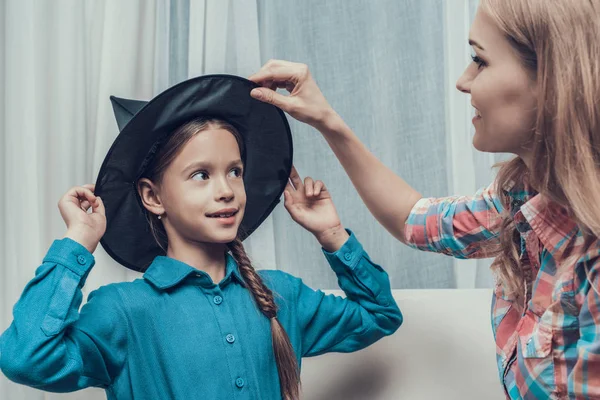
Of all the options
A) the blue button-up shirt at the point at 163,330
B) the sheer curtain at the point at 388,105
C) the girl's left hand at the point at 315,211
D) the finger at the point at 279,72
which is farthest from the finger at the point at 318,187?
the sheer curtain at the point at 388,105

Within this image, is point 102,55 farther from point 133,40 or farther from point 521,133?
point 521,133

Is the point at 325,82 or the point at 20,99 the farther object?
the point at 325,82

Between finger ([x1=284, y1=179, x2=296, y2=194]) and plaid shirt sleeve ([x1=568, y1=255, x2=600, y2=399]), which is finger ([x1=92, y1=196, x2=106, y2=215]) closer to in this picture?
finger ([x1=284, y1=179, x2=296, y2=194])

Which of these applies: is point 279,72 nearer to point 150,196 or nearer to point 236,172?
point 236,172

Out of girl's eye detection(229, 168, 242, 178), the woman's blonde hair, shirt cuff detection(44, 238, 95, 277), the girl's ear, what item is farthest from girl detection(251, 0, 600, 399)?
shirt cuff detection(44, 238, 95, 277)

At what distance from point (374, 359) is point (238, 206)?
432 millimetres

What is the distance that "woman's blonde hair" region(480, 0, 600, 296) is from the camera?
839 millimetres

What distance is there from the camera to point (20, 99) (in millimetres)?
1495

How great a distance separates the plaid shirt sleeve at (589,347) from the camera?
85 centimetres

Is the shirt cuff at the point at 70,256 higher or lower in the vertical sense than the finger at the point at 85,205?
lower

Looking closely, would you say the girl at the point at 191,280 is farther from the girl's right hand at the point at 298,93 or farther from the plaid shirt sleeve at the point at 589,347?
the plaid shirt sleeve at the point at 589,347

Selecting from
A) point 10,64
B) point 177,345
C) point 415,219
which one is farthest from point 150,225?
point 10,64

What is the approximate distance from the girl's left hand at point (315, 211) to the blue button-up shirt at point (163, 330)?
0.03 meters

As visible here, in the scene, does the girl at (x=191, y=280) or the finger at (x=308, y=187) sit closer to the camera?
the girl at (x=191, y=280)
